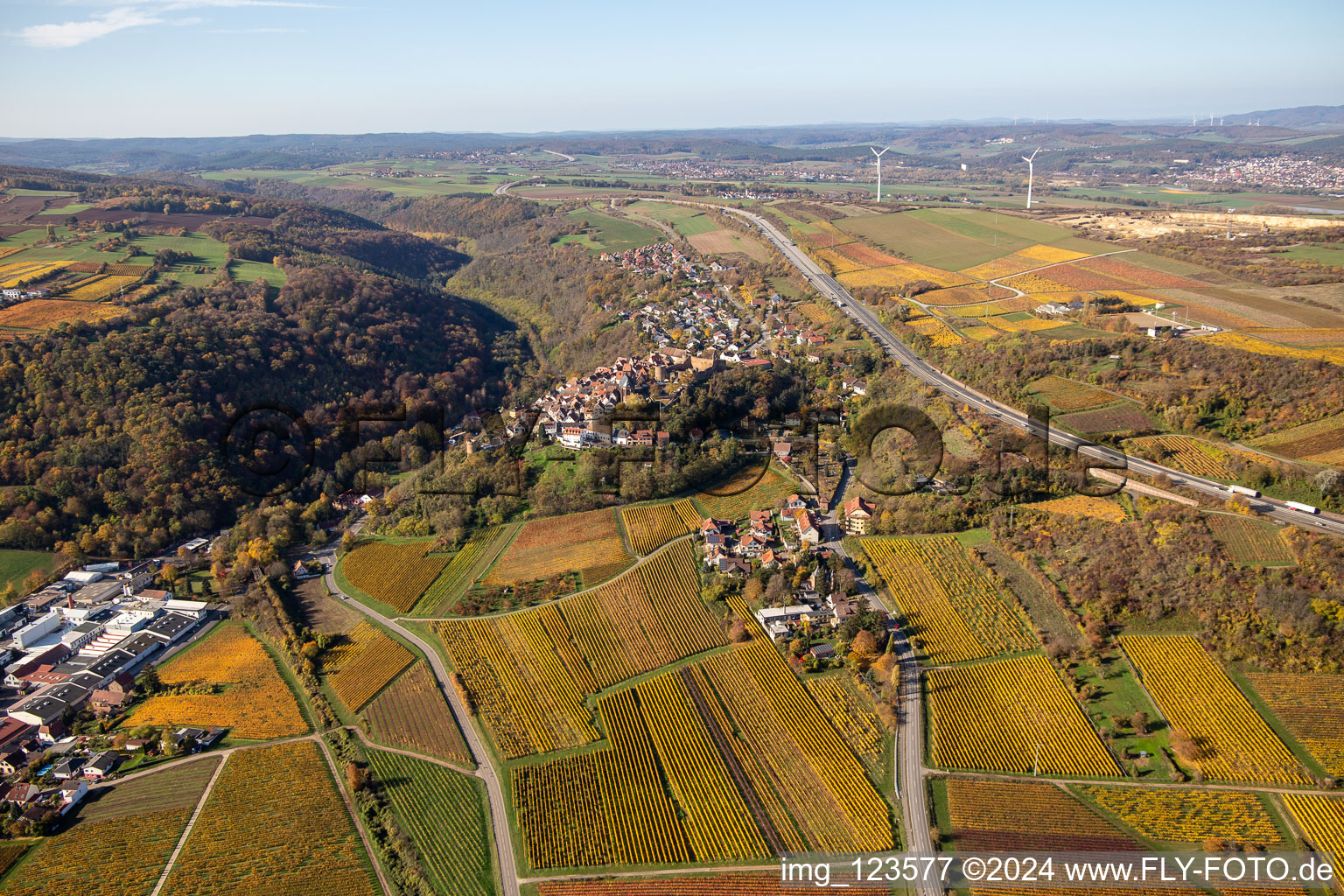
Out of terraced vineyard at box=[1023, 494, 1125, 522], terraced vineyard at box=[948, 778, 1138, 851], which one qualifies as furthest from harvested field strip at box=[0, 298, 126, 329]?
terraced vineyard at box=[1023, 494, 1125, 522]

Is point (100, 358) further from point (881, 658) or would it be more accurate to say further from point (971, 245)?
point (971, 245)

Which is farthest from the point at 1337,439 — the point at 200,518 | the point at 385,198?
the point at 385,198

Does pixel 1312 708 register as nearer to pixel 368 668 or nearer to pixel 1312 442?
pixel 1312 442

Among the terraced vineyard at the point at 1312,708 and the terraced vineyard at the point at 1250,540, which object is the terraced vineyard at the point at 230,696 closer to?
the terraced vineyard at the point at 1312,708

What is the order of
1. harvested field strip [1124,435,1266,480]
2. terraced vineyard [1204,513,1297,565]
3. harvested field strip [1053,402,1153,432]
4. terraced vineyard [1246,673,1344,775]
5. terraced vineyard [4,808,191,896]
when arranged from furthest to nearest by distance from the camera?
harvested field strip [1053,402,1153,432] → harvested field strip [1124,435,1266,480] → terraced vineyard [1204,513,1297,565] → terraced vineyard [1246,673,1344,775] → terraced vineyard [4,808,191,896]

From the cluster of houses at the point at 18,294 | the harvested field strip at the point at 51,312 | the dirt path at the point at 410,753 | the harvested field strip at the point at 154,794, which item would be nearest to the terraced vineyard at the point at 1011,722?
the dirt path at the point at 410,753

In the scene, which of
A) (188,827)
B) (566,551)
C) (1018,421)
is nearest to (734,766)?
(566,551)

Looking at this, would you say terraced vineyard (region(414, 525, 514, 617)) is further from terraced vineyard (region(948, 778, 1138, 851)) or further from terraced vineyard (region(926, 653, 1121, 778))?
terraced vineyard (region(948, 778, 1138, 851))
